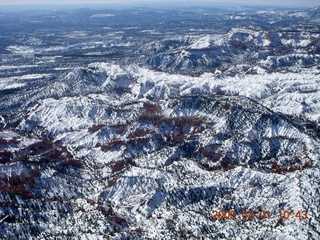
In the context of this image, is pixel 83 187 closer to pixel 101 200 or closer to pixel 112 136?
pixel 101 200

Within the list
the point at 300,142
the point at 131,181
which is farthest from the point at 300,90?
the point at 131,181
